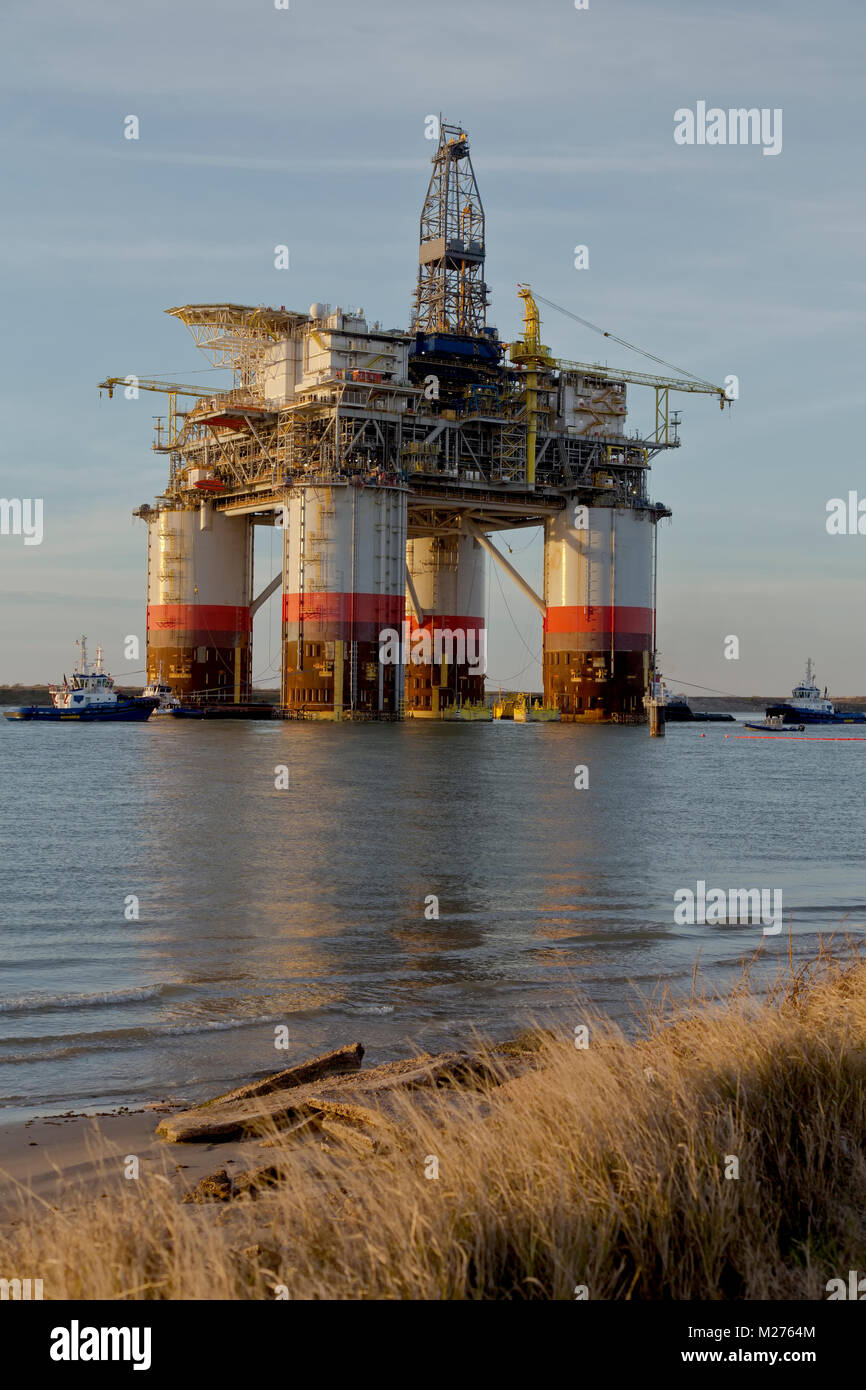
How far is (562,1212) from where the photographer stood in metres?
4.97

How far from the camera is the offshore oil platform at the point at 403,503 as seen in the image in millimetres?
70500

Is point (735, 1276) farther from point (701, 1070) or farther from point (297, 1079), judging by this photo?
point (297, 1079)

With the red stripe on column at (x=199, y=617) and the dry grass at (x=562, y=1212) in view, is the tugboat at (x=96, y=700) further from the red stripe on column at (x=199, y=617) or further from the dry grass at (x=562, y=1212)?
the dry grass at (x=562, y=1212)

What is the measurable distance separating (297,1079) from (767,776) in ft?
155

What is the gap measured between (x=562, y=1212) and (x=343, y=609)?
64857mm

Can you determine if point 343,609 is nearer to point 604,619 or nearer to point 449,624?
point 449,624

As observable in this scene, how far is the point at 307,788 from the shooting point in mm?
40500

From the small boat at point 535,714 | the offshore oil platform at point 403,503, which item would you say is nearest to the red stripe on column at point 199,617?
the offshore oil platform at point 403,503

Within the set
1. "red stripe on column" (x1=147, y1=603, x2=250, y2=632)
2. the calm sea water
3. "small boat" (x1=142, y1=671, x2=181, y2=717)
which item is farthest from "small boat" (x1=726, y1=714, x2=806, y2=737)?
the calm sea water

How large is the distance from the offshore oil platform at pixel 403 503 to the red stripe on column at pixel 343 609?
0.10 m

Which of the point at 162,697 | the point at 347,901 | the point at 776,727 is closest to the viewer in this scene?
the point at 347,901

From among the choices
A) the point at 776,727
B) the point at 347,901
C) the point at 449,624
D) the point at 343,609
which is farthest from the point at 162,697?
the point at 347,901
